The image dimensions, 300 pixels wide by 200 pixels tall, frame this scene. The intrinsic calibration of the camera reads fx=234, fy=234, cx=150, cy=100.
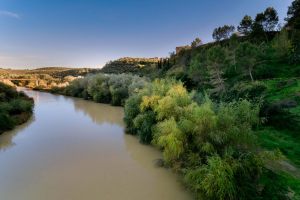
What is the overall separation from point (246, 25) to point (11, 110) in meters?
58.2

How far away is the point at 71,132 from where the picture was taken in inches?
816

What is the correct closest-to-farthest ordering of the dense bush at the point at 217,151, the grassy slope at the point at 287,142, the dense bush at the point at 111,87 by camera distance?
the dense bush at the point at 217,151
the grassy slope at the point at 287,142
the dense bush at the point at 111,87

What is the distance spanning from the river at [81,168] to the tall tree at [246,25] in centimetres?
5414

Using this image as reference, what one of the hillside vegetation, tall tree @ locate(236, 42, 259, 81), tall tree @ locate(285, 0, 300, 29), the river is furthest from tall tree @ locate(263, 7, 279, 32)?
the river

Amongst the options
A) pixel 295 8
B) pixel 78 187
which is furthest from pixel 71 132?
pixel 295 8

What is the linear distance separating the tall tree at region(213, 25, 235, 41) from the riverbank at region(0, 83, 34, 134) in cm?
6195

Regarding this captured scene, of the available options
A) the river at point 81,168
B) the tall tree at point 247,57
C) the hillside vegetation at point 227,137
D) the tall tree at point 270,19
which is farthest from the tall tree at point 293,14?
the river at point 81,168

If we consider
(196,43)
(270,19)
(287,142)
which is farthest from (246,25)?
(287,142)

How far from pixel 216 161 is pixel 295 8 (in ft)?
188

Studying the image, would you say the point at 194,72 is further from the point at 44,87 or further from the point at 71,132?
the point at 44,87

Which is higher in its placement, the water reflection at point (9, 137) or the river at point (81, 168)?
the river at point (81, 168)

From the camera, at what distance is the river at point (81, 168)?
981cm

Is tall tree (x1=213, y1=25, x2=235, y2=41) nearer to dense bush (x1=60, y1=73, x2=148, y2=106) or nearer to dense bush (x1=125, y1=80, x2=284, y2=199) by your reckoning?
dense bush (x1=60, y1=73, x2=148, y2=106)

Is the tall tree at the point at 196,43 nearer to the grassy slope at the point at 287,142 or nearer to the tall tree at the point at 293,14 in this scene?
the tall tree at the point at 293,14
